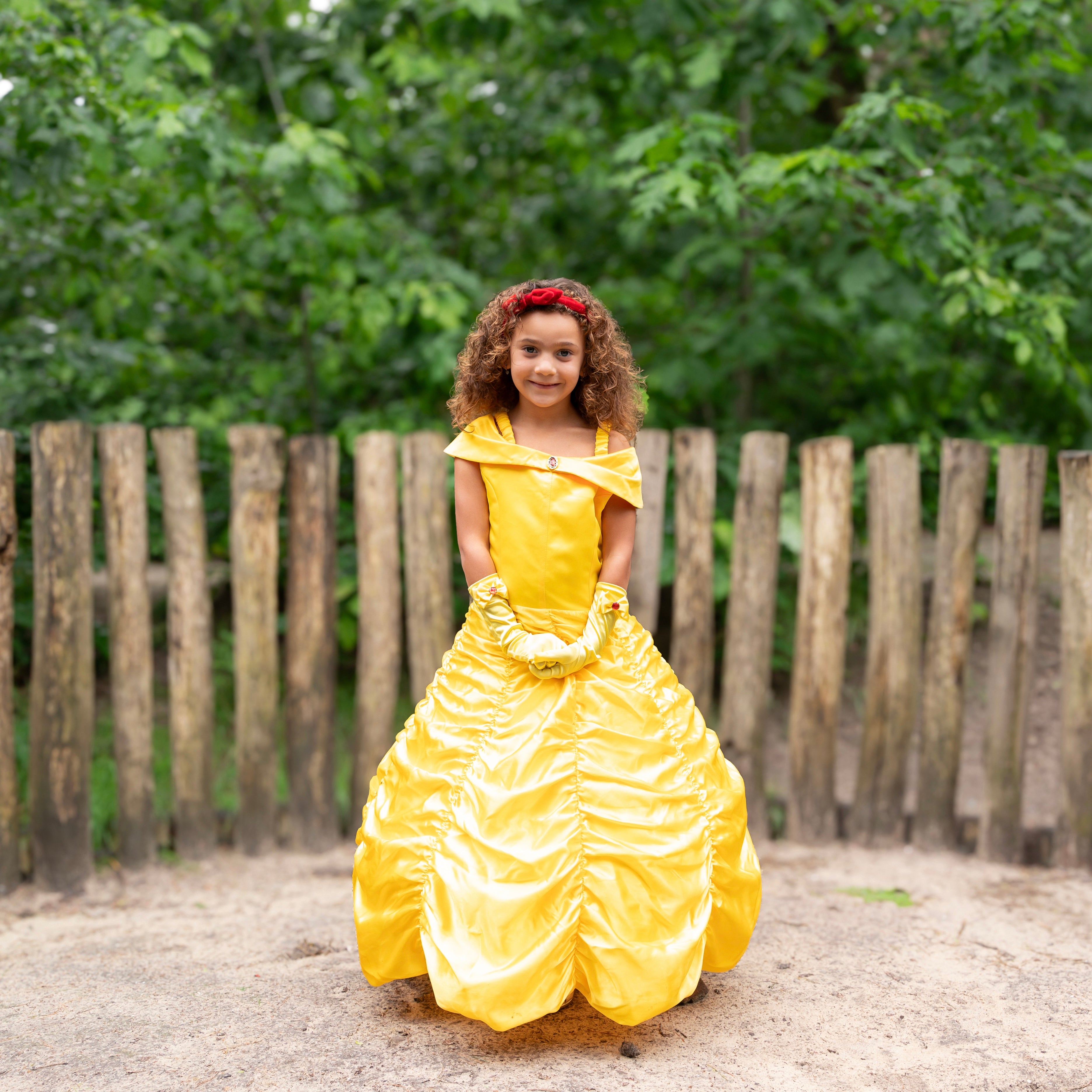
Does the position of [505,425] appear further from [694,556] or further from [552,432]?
[694,556]

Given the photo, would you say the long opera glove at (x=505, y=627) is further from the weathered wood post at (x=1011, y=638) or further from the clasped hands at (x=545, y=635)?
the weathered wood post at (x=1011, y=638)

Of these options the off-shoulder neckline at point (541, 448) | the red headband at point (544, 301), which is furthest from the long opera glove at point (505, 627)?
the red headband at point (544, 301)

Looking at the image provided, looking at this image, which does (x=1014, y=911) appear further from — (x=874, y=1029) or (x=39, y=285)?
(x=39, y=285)

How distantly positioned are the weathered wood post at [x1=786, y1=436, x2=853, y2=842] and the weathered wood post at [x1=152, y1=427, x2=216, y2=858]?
2151mm

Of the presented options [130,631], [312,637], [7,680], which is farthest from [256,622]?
[7,680]

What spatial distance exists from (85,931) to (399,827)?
4.48 ft

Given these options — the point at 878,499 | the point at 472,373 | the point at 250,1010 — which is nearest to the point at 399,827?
the point at 250,1010

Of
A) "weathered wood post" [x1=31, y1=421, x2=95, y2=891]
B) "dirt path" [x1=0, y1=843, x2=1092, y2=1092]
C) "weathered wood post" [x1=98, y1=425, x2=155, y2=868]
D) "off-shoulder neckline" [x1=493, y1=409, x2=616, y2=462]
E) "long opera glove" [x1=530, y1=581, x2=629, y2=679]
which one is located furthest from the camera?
"weathered wood post" [x1=98, y1=425, x2=155, y2=868]

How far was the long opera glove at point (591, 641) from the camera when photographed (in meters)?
2.27

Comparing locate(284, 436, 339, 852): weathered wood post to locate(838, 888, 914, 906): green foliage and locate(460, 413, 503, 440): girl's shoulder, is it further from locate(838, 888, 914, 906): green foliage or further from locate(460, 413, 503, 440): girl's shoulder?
locate(838, 888, 914, 906): green foliage

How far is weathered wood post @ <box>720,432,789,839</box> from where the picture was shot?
366cm

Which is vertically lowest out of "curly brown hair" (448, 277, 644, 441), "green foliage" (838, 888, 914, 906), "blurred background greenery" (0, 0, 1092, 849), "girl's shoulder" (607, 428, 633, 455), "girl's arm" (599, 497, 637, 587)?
"green foliage" (838, 888, 914, 906)

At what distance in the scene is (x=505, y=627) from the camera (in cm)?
233

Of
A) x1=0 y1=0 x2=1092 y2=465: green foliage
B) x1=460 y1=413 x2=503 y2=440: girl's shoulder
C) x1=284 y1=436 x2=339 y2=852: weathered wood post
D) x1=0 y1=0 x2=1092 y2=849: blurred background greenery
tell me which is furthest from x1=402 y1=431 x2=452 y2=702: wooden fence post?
x1=460 y1=413 x2=503 y2=440: girl's shoulder
